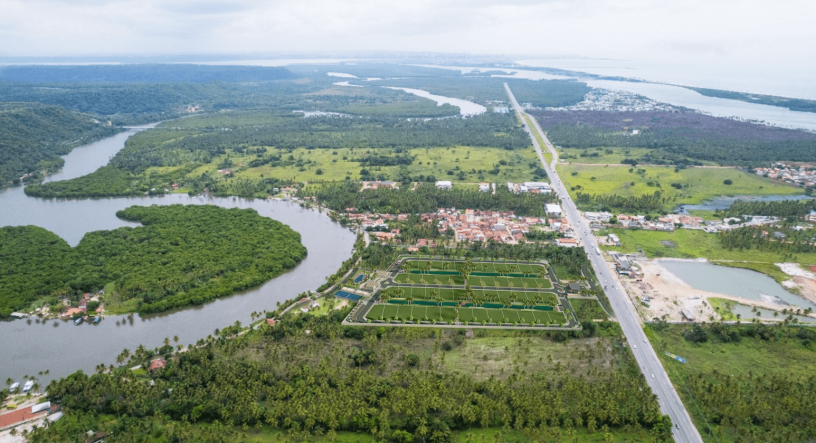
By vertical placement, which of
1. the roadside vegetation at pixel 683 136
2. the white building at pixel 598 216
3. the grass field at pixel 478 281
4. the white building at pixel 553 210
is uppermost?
the roadside vegetation at pixel 683 136

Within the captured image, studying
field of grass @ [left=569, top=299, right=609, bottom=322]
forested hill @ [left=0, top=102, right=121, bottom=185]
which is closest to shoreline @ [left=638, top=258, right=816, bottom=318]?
field of grass @ [left=569, top=299, right=609, bottom=322]

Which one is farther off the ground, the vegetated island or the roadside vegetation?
the roadside vegetation

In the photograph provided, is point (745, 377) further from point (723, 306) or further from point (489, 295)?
point (489, 295)

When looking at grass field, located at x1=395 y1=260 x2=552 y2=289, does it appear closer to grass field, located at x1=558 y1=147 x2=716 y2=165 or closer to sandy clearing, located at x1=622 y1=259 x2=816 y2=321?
sandy clearing, located at x1=622 y1=259 x2=816 y2=321

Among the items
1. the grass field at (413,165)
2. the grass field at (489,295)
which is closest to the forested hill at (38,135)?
the grass field at (413,165)

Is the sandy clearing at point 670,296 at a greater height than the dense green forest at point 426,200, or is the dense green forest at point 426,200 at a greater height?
the dense green forest at point 426,200

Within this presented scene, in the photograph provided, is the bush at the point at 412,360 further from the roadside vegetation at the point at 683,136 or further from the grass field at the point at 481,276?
the roadside vegetation at the point at 683,136

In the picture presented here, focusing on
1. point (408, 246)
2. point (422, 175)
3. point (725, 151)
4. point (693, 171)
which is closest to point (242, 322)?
point (408, 246)
